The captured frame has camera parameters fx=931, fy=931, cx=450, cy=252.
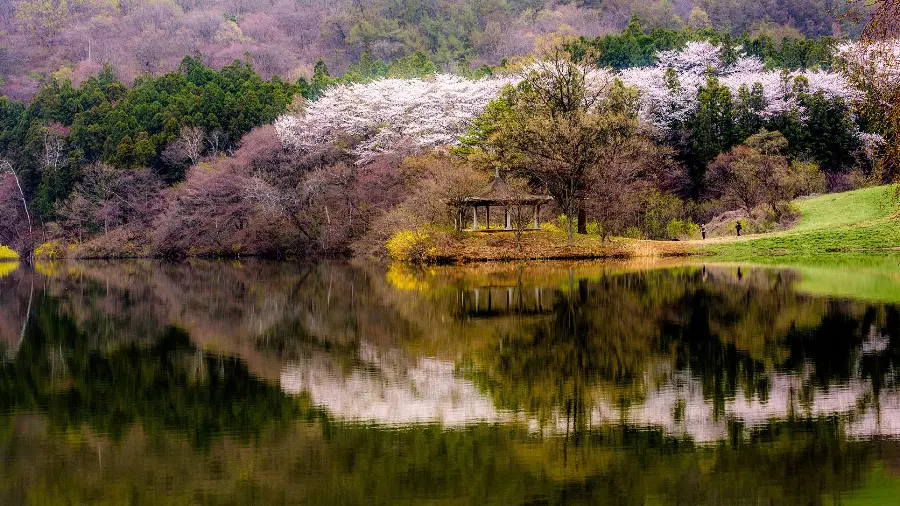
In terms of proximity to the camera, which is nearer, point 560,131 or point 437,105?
point 560,131

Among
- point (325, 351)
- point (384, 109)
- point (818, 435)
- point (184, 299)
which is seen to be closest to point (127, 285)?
point (184, 299)

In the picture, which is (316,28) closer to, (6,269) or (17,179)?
(17,179)

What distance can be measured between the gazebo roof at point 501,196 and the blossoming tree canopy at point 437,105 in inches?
492

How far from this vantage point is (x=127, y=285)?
3453 centimetres

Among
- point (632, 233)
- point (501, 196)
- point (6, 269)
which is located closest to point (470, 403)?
point (501, 196)

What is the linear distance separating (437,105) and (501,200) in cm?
1771

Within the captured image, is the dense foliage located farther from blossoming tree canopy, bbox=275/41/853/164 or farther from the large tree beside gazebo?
the large tree beside gazebo

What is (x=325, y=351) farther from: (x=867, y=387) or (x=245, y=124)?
(x=245, y=124)

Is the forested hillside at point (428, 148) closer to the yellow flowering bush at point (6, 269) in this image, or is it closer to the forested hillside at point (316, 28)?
the yellow flowering bush at point (6, 269)

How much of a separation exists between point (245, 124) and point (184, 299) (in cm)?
4140

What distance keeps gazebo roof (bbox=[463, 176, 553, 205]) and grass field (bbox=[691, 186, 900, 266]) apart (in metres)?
7.73

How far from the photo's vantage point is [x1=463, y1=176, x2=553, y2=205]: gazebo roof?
4041 cm

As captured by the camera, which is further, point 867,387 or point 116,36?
point 116,36

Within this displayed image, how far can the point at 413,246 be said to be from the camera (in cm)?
4156
